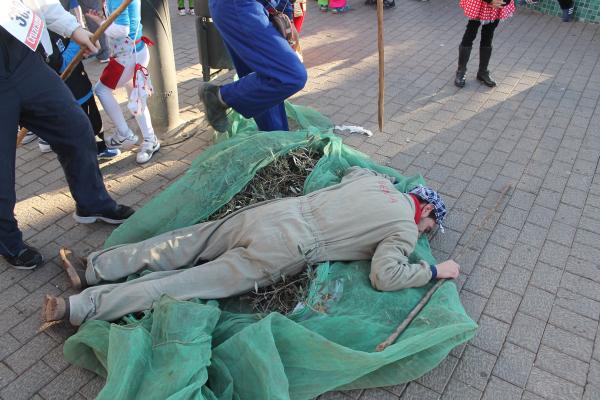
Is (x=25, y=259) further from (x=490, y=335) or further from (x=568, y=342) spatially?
(x=568, y=342)

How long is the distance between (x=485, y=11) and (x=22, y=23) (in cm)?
407

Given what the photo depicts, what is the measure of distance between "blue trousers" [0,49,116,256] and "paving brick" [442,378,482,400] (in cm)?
238

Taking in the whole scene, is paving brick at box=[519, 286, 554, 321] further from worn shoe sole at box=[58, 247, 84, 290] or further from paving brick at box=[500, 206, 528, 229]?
worn shoe sole at box=[58, 247, 84, 290]

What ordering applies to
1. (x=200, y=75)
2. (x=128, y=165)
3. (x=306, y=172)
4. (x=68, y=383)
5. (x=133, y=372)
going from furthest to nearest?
(x=200, y=75)
(x=128, y=165)
(x=306, y=172)
(x=68, y=383)
(x=133, y=372)

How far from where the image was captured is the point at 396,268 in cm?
257

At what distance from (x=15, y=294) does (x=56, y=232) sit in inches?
22.8

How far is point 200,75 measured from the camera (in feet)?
18.6

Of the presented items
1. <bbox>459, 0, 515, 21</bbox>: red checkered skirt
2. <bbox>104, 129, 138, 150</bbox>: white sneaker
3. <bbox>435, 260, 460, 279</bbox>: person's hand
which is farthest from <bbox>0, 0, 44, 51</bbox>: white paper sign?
<bbox>459, 0, 515, 21</bbox>: red checkered skirt

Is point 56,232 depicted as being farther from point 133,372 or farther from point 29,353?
point 133,372

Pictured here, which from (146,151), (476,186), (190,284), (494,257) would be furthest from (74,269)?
(476,186)

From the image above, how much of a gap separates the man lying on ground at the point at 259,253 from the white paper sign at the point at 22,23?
1.17 m

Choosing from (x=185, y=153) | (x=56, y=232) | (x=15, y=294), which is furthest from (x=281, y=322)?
(x=185, y=153)

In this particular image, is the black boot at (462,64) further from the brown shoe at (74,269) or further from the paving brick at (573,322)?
the brown shoe at (74,269)

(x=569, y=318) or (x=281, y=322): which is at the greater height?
(x=281, y=322)
